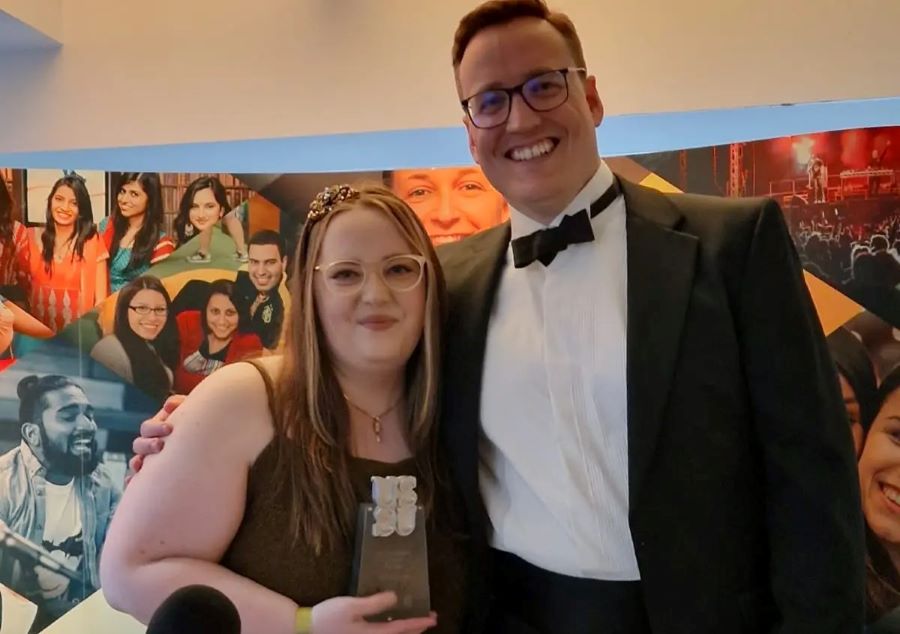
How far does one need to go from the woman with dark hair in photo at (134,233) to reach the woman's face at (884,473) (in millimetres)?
2052

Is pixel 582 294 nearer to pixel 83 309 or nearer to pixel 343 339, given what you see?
pixel 343 339

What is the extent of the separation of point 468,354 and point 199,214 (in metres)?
1.29

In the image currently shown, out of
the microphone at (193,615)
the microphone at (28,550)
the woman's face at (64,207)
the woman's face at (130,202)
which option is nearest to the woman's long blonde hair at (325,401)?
the microphone at (193,615)

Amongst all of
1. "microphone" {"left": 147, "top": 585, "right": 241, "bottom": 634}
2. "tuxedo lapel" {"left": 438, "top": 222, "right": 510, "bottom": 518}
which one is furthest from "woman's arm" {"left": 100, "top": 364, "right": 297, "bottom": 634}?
"microphone" {"left": 147, "top": 585, "right": 241, "bottom": 634}

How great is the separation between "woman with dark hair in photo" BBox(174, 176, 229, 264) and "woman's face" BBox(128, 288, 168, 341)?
0.54 ft

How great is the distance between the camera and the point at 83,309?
2.42 m

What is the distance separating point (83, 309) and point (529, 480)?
1622mm

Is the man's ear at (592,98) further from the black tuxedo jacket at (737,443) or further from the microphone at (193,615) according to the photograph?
the microphone at (193,615)

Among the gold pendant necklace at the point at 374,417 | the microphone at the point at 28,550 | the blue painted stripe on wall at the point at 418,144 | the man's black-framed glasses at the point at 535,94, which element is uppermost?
the blue painted stripe on wall at the point at 418,144

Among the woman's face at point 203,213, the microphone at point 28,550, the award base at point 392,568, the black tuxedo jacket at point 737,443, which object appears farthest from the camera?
the woman's face at point 203,213

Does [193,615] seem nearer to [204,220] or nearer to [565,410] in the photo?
[565,410]

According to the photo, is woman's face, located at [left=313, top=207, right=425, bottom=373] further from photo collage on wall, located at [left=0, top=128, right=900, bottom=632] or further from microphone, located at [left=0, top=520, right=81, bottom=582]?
microphone, located at [left=0, top=520, right=81, bottom=582]

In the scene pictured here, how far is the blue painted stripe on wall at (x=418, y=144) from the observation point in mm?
2234

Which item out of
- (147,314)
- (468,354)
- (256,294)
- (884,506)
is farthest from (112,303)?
(884,506)
